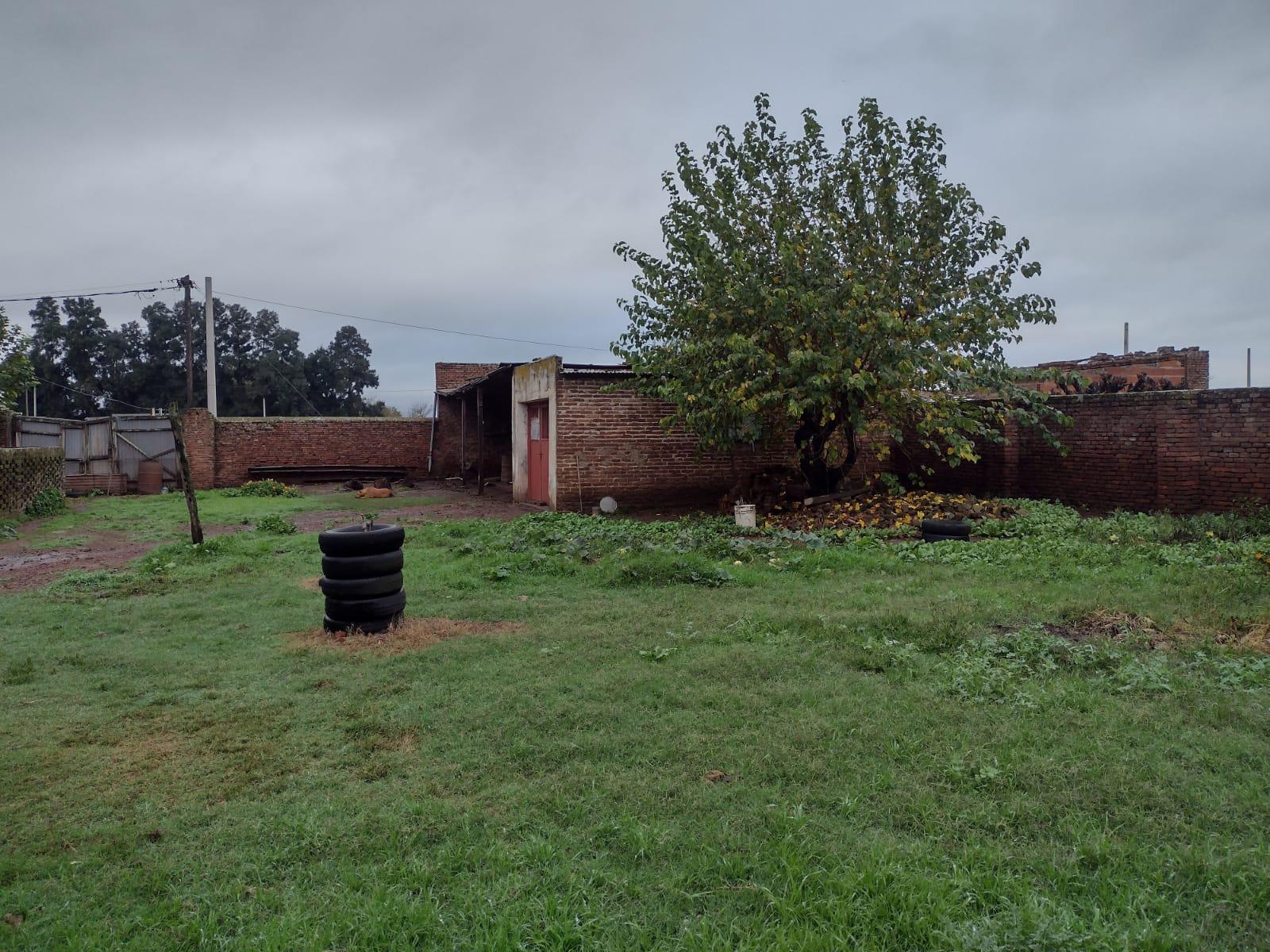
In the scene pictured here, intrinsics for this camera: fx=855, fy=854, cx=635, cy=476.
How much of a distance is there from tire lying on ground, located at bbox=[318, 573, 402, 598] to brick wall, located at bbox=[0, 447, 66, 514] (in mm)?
12373

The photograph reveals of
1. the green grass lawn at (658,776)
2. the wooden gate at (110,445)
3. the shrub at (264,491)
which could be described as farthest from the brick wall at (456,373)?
the green grass lawn at (658,776)

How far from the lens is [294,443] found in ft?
84.8

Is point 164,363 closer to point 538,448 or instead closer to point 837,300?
point 538,448

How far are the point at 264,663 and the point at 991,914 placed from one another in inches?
189

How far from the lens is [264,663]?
5828 millimetres

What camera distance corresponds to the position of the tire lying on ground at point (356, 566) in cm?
644

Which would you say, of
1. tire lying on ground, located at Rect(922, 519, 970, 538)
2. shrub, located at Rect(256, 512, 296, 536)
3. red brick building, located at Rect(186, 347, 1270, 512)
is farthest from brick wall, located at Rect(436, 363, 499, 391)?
tire lying on ground, located at Rect(922, 519, 970, 538)

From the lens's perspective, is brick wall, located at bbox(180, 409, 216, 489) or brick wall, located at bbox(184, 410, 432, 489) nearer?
brick wall, located at bbox(180, 409, 216, 489)

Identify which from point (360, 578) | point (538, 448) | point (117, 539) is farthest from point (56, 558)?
point (538, 448)

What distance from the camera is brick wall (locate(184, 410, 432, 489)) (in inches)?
951

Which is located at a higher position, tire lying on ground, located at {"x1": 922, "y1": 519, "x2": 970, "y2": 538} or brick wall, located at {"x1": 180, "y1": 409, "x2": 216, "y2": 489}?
brick wall, located at {"x1": 180, "y1": 409, "x2": 216, "y2": 489}

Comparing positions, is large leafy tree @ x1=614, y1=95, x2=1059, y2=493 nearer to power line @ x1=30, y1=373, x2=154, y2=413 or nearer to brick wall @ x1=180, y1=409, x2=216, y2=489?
brick wall @ x1=180, y1=409, x2=216, y2=489

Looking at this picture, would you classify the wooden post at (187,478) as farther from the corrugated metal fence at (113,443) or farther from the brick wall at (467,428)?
the brick wall at (467,428)

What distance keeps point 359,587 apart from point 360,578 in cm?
8
